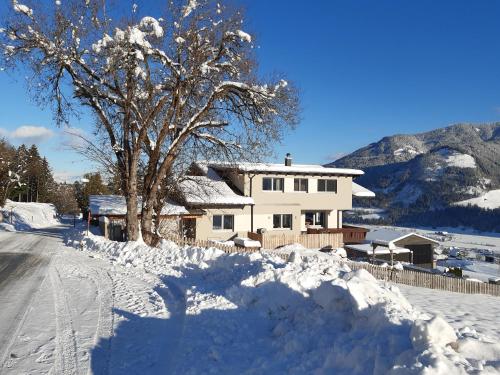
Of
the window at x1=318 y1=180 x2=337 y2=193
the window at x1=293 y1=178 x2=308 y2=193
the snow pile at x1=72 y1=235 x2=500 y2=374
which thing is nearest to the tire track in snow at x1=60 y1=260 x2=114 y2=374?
the snow pile at x1=72 y1=235 x2=500 y2=374

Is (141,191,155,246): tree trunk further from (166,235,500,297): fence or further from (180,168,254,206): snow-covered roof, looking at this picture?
(180,168,254,206): snow-covered roof

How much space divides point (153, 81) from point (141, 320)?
1298 cm

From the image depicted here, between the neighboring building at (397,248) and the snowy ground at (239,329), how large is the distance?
19.3 metres

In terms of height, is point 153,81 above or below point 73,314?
above

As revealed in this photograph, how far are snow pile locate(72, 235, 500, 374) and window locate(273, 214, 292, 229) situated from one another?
19.3 metres

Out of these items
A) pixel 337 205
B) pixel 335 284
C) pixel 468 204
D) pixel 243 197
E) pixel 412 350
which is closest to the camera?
pixel 412 350

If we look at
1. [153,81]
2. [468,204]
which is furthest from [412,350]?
[468,204]

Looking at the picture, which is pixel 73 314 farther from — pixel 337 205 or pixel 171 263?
pixel 337 205

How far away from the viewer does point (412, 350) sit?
4832 millimetres

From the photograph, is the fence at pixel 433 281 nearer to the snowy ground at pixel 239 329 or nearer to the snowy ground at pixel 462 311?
the snowy ground at pixel 462 311

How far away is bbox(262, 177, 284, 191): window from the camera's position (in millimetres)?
30781

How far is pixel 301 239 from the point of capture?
28.9 metres

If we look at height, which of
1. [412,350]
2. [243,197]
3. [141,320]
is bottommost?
[141,320]

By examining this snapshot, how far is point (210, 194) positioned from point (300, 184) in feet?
25.7
